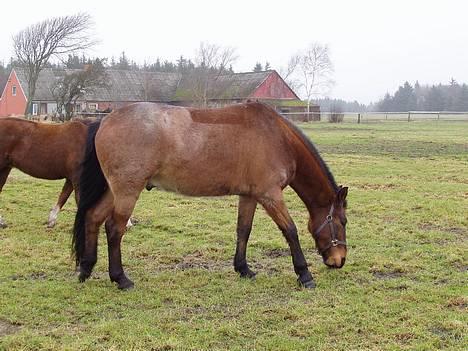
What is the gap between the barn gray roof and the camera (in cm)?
4784

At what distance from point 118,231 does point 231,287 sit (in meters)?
1.30

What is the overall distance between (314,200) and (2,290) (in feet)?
11.0

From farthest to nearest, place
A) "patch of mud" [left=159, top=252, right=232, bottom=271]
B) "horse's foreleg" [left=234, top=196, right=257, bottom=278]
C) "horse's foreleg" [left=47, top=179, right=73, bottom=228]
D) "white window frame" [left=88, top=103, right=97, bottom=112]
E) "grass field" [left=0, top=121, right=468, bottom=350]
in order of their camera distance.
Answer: "white window frame" [left=88, top=103, right=97, bottom=112] → "horse's foreleg" [left=47, top=179, right=73, bottom=228] → "patch of mud" [left=159, top=252, right=232, bottom=271] → "horse's foreleg" [left=234, top=196, right=257, bottom=278] → "grass field" [left=0, top=121, right=468, bottom=350]

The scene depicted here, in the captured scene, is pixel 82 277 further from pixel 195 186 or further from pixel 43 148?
pixel 43 148

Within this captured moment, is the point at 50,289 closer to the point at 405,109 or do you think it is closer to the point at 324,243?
the point at 324,243

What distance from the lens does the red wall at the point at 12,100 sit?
5475 cm

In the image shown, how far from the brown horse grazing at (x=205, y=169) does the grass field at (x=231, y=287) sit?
0.41 meters

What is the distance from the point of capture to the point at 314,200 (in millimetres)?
5754

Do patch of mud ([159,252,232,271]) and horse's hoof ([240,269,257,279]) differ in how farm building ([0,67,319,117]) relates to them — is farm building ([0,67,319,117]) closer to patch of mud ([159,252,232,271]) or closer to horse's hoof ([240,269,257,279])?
patch of mud ([159,252,232,271])

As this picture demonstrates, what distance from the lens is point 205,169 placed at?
5.38 m

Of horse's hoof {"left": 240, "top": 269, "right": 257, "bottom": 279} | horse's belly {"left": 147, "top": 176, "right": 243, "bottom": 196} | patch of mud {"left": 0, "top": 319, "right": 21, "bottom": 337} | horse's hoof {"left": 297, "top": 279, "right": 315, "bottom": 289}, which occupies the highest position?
horse's belly {"left": 147, "top": 176, "right": 243, "bottom": 196}

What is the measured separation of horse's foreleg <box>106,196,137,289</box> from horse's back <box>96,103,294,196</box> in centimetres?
28

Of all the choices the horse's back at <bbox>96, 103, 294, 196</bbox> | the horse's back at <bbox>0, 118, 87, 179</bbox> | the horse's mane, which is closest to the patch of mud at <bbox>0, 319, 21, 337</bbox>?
the horse's back at <bbox>96, 103, 294, 196</bbox>

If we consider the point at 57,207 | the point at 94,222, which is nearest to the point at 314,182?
the point at 94,222
